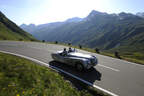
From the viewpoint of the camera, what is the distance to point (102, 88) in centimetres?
586


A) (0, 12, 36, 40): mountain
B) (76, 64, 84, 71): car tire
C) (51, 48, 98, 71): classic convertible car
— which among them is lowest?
(76, 64, 84, 71): car tire

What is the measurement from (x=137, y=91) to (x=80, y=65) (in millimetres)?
4085

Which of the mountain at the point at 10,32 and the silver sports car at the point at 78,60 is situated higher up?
the mountain at the point at 10,32

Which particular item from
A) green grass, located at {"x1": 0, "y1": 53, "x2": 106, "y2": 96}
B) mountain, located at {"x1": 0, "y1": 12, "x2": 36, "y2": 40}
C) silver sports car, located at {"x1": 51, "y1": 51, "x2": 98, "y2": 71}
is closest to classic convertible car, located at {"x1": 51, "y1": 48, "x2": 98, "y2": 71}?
silver sports car, located at {"x1": 51, "y1": 51, "x2": 98, "y2": 71}

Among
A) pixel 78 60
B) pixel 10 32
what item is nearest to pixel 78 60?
pixel 78 60

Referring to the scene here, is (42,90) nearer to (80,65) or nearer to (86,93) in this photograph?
(86,93)

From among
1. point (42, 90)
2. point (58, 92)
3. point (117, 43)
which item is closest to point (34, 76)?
point (42, 90)

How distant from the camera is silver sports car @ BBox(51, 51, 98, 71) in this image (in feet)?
25.6

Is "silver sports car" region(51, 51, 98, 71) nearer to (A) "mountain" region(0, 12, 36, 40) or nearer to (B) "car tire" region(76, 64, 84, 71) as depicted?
(B) "car tire" region(76, 64, 84, 71)

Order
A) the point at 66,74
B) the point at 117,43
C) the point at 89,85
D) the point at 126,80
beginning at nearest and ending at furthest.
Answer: the point at 89,85 < the point at 126,80 < the point at 66,74 < the point at 117,43

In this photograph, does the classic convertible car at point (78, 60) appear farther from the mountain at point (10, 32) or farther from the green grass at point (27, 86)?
the mountain at point (10, 32)

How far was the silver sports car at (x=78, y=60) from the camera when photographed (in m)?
7.80

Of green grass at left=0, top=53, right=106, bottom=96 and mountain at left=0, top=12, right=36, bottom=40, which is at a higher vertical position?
mountain at left=0, top=12, right=36, bottom=40

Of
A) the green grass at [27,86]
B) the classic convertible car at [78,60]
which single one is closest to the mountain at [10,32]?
the classic convertible car at [78,60]
